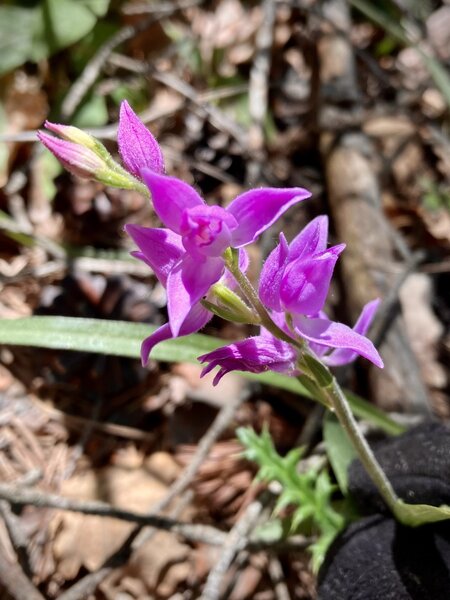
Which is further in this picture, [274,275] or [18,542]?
[18,542]

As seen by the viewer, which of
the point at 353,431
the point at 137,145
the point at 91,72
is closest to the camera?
the point at 137,145

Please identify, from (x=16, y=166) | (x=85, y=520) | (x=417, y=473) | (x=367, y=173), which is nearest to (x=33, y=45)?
(x=16, y=166)

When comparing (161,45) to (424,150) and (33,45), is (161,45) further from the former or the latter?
(424,150)

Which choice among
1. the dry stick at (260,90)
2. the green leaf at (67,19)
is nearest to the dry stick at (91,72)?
the green leaf at (67,19)

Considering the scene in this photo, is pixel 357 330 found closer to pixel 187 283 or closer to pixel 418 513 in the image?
pixel 418 513

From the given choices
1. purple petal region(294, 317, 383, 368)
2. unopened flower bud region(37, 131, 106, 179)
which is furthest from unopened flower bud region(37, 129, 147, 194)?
purple petal region(294, 317, 383, 368)

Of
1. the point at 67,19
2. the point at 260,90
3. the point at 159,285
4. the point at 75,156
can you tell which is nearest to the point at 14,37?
the point at 67,19
